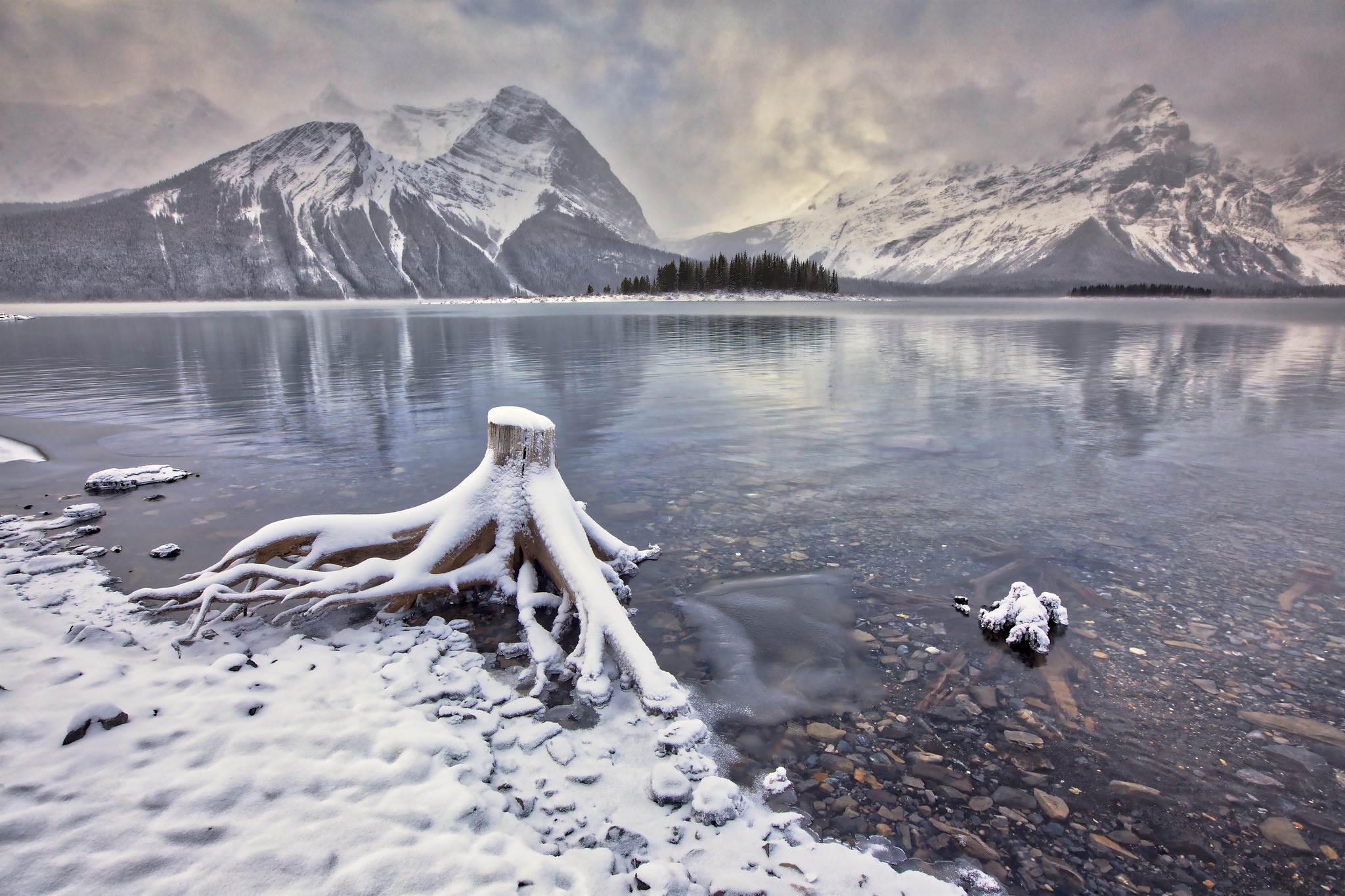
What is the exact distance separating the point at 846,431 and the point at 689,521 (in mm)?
8656

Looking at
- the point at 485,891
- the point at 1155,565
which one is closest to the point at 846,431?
the point at 1155,565

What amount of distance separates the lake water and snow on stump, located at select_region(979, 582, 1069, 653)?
22 cm

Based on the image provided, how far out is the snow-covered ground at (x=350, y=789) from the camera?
362cm

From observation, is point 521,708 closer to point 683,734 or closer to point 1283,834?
point 683,734

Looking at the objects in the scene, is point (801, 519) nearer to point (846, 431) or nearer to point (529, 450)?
point (529, 450)

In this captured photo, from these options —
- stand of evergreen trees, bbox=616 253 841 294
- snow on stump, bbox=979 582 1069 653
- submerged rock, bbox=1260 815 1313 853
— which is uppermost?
stand of evergreen trees, bbox=616 253 841 294

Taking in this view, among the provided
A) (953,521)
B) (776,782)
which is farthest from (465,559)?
(953,521)

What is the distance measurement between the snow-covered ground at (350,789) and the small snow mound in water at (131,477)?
7.14 m

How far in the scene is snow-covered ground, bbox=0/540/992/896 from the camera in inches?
143

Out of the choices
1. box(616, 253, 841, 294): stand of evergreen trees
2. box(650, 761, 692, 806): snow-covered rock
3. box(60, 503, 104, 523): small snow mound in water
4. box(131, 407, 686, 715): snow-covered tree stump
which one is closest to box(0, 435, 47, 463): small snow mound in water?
box(60, 503, 104, 523): small snow mound in water

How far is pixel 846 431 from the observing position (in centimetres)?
1778

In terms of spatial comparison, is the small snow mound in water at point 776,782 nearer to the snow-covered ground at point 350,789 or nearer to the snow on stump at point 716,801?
the snow-covered ground at point 350,789

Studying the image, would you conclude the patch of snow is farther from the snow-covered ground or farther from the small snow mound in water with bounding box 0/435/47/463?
the snow-covered ground

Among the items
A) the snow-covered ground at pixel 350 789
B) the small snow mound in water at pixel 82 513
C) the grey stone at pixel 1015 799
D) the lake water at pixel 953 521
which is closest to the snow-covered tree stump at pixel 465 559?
the snow-covered ground at pixel 350 789
